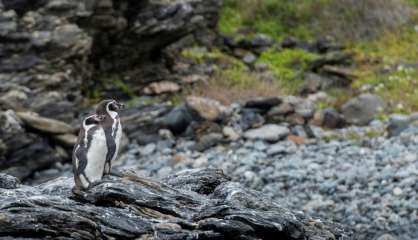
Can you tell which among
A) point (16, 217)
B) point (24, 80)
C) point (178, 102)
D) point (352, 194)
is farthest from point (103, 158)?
point (178, 102)

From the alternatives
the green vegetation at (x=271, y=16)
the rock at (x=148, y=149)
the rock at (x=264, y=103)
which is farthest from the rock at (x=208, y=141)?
the green vegetation at (x=271, y=16)

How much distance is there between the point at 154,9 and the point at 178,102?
217 centimetres

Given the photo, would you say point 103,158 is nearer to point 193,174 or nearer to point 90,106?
point 193,174

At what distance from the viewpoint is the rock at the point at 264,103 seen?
62.4 feet

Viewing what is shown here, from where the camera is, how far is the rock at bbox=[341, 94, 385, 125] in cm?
1892

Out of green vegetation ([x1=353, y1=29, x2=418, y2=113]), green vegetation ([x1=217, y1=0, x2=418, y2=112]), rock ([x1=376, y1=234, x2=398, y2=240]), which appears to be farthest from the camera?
green vegetation ([x1=217, y1=0, x2=418, y2=112])

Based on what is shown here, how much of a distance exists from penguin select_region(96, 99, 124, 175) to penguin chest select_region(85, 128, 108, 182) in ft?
0.13

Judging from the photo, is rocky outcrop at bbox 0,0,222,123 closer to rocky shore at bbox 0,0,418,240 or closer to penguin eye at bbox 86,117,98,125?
rocky shore at bbox 0,0,418,240

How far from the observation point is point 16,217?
7137mm

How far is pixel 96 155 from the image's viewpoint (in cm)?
875

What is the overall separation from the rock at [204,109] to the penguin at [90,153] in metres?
9.29

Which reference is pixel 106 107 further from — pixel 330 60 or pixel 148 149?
pixel 330 60

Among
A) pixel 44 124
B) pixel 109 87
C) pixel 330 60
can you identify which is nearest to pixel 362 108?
pixel 330 60

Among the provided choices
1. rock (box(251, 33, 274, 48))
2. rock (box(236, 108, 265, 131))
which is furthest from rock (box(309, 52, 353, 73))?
rock (box(236, 108, 265, 131))
